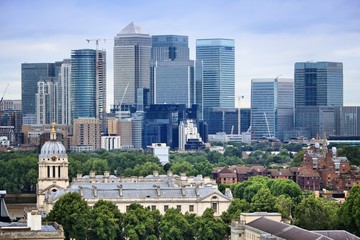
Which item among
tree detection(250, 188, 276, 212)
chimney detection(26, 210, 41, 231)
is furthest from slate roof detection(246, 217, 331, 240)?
chimney detection(26, 210, 41, 231)

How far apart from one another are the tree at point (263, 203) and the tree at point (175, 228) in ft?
25.5

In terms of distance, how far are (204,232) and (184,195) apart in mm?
16185

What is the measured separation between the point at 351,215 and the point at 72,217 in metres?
17.7

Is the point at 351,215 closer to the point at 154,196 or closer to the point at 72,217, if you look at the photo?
the point at 72,217

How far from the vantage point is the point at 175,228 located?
323 feet

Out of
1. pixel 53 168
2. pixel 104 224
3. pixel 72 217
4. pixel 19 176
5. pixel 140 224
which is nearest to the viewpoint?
pixel 72 217

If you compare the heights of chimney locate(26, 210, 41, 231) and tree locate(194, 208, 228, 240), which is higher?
chimney locate(26, 210, 41, 231)

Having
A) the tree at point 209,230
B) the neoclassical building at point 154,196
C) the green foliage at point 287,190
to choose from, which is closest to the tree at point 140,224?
the tree at point 209,230

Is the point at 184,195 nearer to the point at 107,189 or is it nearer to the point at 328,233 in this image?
the point at 107,189

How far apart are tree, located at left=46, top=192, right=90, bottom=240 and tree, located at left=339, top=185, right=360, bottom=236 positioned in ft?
53.1

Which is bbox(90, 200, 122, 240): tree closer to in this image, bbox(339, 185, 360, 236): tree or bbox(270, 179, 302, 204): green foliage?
bbox(339, 185, 360, 236): tree

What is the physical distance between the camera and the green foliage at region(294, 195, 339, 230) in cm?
9788

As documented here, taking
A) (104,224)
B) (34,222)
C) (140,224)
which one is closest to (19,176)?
(140,224)

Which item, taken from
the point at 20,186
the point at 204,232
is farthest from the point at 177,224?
the point at 20,186
